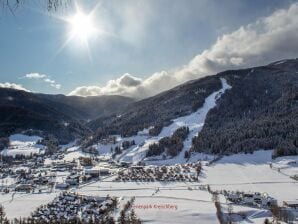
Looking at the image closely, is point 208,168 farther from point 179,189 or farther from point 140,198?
point 140,198

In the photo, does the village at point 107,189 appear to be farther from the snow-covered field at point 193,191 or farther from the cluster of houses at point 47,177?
the snow-covered field at point 193,191

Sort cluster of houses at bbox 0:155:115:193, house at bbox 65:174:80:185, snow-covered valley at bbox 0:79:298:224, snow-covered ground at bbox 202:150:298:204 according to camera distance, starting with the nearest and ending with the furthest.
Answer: snow-covered valley at bbox 0:79:298:224 < snow-covered ground at bbox 202:150:298:204 < cluster of houses at bbox 0:155:115:193 < house at bbox 65:174:80:185

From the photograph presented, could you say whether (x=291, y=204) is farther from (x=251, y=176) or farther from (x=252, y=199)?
(x=251, y=176)

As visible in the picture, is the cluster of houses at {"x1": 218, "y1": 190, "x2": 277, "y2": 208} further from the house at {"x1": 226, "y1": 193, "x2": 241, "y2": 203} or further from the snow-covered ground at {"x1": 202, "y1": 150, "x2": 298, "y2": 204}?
the snow-covered ground at {"x1": 202, "y1": 150, "x2": 298, "y2": 204}

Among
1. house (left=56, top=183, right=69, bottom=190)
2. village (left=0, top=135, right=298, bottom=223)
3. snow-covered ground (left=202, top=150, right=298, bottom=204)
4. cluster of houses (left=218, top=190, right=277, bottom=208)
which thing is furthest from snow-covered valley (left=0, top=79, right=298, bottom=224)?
cluster of houses (left=218, top=190, right=277, bottom=208)

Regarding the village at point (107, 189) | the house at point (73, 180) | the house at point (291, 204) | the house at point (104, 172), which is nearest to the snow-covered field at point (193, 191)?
the village at point (107, 189)

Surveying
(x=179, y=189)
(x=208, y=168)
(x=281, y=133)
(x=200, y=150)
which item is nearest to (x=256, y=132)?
(x=281, y=133)
